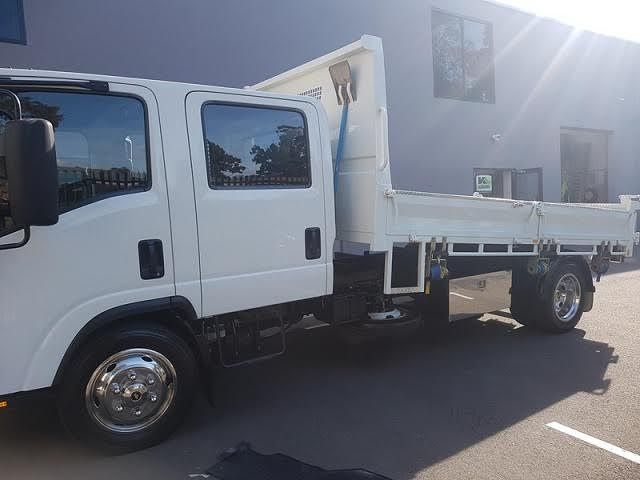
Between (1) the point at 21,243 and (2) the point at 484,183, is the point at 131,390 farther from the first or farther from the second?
(2) the point at 484,183

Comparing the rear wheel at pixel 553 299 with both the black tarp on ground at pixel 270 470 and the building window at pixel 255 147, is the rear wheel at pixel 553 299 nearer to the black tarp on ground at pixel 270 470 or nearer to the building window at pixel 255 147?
the building window at pixel 255 147

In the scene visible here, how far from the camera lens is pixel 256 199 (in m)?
3.82

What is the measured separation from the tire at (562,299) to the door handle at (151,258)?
14.3 ft

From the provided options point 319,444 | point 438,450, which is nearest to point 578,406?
point 438,450

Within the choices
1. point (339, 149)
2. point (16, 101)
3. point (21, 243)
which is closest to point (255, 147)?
point (339, 149)

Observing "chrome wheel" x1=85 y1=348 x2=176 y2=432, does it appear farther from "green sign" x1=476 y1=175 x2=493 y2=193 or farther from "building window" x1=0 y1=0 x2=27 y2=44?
"green sign" x1=476 y1=175 x2=493 y2=193

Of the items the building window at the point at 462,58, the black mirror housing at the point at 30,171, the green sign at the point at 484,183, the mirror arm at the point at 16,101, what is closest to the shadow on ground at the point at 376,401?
the black mirror housing at the point at 30,171

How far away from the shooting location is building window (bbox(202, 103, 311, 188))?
12.1 feet

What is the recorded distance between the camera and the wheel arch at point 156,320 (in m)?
3.19

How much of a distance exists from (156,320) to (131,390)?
480mm

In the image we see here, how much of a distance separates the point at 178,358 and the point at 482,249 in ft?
10.2

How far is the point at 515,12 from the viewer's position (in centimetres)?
1552

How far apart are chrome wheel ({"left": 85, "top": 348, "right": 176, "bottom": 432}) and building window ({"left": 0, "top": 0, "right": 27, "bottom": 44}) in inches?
280

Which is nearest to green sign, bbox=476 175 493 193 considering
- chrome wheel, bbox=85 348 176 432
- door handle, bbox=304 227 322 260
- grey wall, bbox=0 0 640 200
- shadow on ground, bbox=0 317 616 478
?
grey wall, bbox=0 0 640 200
